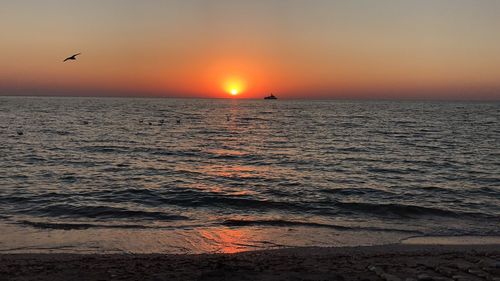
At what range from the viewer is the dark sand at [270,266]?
866cm

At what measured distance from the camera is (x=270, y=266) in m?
9.43

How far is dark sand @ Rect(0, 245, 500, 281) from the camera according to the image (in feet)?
28.4

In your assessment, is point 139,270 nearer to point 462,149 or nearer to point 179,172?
point 179,172

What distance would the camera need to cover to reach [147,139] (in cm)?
4416

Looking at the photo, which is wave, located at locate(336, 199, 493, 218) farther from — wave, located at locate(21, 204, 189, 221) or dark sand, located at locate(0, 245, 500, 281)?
wave, located at locate(21, 204, 189, 221)

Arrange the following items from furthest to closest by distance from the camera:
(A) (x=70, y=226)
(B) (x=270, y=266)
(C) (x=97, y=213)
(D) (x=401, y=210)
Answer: (D) (x=401, y=210), (C) (x=97, y=213), (A) (x=70, y=226), (B) (x=270, y=266)

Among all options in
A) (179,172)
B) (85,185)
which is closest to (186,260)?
(85,185)

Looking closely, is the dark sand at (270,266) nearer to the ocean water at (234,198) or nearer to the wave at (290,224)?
the ocean water at (234,198)

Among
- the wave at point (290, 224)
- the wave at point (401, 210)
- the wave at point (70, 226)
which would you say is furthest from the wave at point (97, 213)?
the wave at point (401, 210)

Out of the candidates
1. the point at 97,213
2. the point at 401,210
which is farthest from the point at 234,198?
the point at 401,210

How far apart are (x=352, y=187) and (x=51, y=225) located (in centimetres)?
1270

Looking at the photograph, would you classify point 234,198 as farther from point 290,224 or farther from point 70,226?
point 70,226

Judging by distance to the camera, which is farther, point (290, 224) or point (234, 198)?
point (234, 198)

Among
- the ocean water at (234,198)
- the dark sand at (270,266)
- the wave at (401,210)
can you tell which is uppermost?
the dark sand at (270,266)
